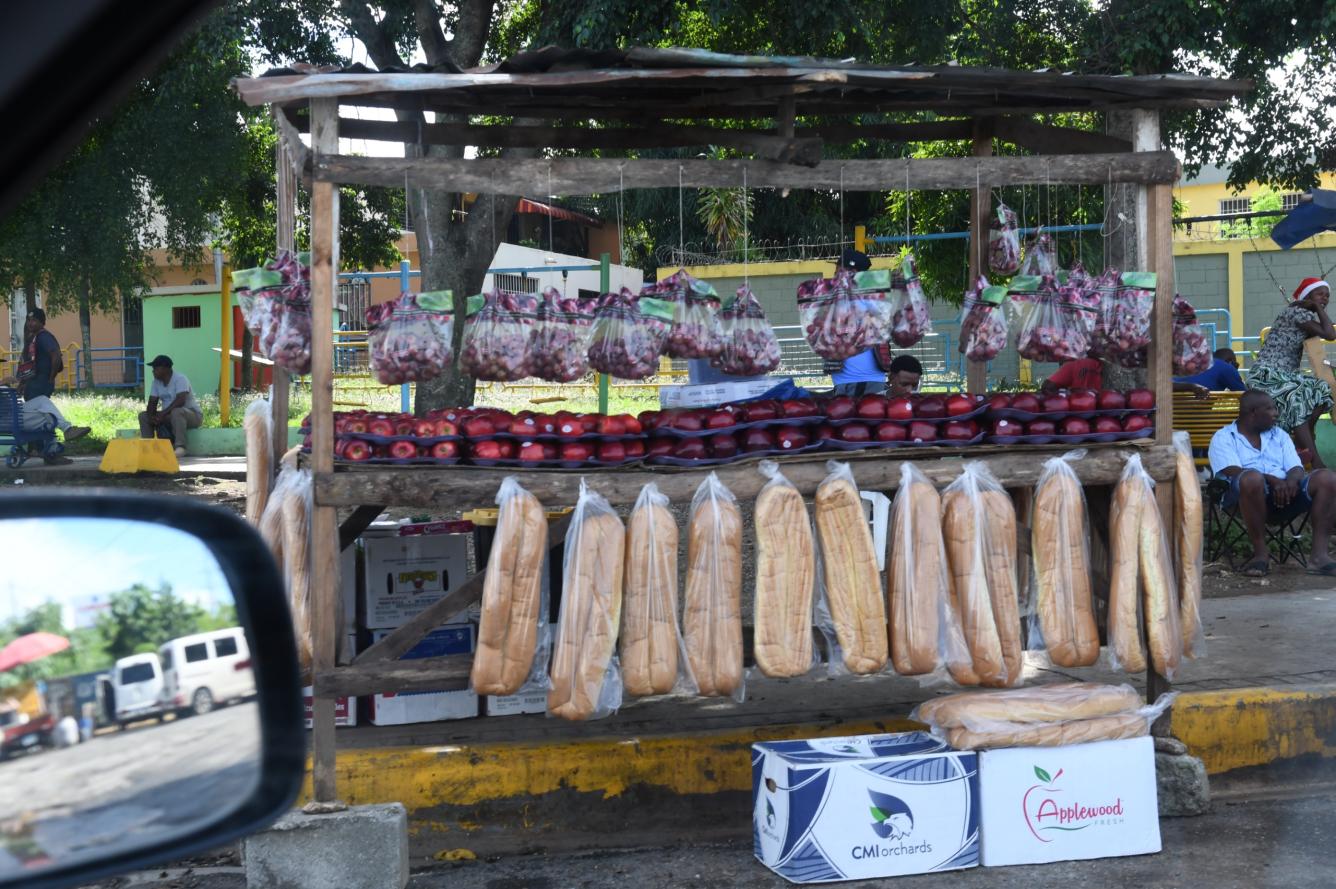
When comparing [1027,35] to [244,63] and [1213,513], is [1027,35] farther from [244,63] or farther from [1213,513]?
[244,63]

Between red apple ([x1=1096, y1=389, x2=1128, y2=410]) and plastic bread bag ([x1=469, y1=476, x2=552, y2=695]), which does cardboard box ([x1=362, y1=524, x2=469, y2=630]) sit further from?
red apple ([x1=1096, y1=389, x2=1128, y2=410])

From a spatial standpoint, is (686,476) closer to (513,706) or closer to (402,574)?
(513,706)

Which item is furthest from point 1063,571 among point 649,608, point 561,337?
point 561,337

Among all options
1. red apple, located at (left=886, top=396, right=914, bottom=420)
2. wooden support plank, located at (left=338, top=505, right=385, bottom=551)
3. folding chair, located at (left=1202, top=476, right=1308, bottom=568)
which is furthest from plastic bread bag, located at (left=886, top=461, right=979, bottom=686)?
folding chair, located at (left=1202, top=476, right=1308, bottom=568)

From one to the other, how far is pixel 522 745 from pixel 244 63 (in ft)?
32.7

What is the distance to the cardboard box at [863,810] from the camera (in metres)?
4.67

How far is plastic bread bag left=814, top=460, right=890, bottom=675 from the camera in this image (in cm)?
496

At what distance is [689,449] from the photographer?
198 inches

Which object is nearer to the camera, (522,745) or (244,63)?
(522,745)

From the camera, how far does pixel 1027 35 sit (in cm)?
1246

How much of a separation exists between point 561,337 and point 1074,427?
79.2 inches

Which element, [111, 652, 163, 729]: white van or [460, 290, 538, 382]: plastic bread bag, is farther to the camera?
Answer: [460, 290, 538, 382]: plastic bread bag

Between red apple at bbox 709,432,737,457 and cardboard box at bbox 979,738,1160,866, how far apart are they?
1.41 metres

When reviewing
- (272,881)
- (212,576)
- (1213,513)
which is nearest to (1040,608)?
(272,881)
